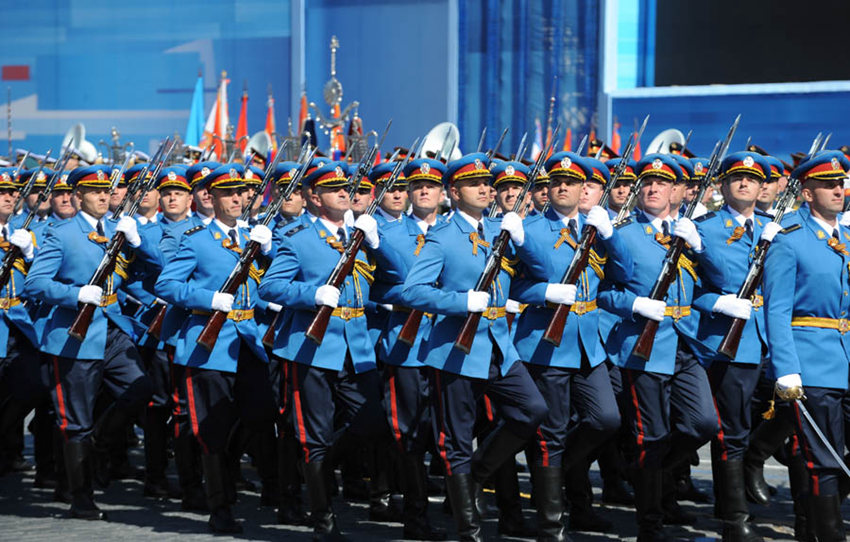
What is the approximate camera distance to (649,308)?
22.0 ft

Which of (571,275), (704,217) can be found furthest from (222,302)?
(704,217)

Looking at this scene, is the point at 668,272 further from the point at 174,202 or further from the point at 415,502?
the point at 174,202

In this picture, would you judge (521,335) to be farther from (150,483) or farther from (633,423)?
(150,483)

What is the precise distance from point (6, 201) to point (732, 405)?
4.35 m

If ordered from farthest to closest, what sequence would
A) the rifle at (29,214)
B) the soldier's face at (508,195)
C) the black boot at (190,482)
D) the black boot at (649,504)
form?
the soldier's face at (508,195), the rifle at (29,214), the black boot at (190,482), the black boot at (649,504)

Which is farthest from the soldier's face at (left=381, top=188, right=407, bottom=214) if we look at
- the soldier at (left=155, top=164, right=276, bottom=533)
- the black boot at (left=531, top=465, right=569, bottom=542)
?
the black boot at (left=531, top=465, right=569, bottom=542)

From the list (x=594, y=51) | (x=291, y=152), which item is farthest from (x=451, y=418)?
(x=594, y=51)

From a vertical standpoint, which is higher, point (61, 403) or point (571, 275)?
point (571, 275)

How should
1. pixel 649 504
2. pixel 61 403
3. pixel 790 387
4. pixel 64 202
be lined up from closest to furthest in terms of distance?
pixel 790 387 → pixel 649 504 → pixel 61 403 → pixel 64 202

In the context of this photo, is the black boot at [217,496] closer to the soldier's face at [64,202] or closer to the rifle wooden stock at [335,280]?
the rifle wooden stock at [335,280]

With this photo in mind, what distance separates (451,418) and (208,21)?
23076mm

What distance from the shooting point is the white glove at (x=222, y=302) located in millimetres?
7113

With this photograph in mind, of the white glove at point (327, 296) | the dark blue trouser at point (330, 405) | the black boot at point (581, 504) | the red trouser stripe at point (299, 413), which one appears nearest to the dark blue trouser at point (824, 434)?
the black boot at point (581, 504)

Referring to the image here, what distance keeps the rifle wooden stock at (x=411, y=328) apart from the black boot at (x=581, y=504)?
115 centimetres
